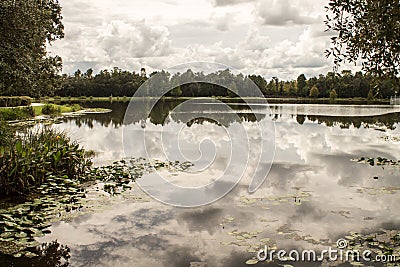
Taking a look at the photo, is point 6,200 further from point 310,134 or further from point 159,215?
point 310,134

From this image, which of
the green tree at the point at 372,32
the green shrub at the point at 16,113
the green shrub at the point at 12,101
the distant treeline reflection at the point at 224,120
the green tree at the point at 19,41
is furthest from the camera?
the green shrub at the point at 12,101

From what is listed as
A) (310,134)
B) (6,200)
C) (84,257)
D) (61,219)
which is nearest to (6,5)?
(6,200)

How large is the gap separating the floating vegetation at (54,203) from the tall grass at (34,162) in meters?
0.27

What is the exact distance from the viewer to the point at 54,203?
333 inches

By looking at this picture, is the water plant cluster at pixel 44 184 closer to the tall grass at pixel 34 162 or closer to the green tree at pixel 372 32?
the tall grass at pixel 34 162

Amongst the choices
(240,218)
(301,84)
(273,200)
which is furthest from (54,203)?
(301,84)

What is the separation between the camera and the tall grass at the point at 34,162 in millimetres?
9031

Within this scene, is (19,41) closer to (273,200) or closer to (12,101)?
(273,200)

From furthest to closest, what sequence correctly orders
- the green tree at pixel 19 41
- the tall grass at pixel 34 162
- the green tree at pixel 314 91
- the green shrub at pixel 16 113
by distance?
the green tree at pixel 314 91 < the green shrub at pixel 16 113 < the green tree at pixel 19 41 < the tall grass at pixel 34 162

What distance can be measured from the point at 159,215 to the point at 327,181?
5383 mm

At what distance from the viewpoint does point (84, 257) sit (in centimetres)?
615

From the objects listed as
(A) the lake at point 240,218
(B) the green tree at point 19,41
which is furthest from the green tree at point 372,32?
(B) the green tree at point 19,41

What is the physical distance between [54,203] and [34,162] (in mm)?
1559

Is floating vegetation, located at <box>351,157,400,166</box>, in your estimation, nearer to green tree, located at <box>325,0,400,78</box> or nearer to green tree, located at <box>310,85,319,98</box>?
green tree, located at <box>325,0,400,78</box>
